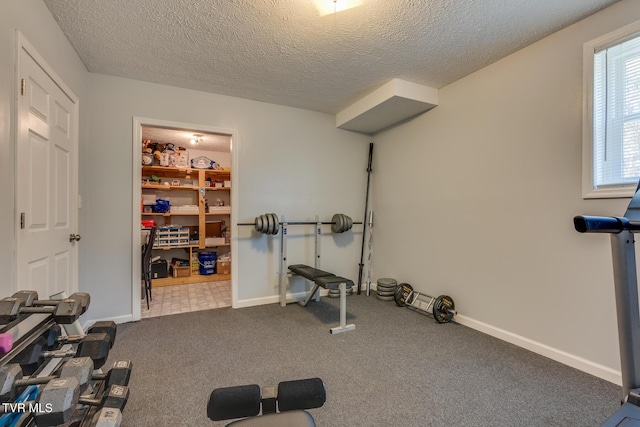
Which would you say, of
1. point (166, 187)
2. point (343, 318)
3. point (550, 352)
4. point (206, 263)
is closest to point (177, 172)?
point (166, 187)

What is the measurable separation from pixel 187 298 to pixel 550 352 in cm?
416

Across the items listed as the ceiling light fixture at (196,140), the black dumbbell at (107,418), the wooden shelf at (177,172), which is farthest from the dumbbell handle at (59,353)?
the ceiling light fixture at (196,140)

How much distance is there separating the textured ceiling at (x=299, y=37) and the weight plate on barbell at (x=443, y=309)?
7.95 ft

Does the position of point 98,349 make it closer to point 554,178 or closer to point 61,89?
point 61,89

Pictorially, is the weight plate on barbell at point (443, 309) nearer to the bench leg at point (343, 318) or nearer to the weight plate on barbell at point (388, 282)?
the weight plate on barbell at point (388, 282)

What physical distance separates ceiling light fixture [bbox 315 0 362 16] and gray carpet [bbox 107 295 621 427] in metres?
2.65

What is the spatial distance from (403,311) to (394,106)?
8.13 feet

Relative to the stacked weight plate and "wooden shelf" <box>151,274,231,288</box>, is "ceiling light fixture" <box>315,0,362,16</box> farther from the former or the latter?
"wooden shelf" <box>151,274,231,288</box>

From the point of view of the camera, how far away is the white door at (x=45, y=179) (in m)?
1.67

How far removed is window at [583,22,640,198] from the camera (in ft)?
6.25

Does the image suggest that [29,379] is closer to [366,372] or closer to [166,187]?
[366,372]

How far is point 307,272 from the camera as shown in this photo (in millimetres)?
3324

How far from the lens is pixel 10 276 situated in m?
1.53

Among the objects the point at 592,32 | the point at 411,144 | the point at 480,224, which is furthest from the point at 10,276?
the point at 592,32
